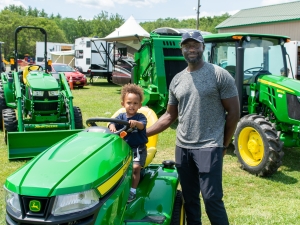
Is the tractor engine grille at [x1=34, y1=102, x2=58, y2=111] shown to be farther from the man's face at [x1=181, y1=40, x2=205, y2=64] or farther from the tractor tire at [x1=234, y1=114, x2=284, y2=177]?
the man's face at [x1=181, y1=40, x2=205, y2=64]

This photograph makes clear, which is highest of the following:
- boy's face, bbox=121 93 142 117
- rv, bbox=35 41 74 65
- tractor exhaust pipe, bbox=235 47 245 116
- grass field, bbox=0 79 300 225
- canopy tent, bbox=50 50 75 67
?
rv, bbox=35 41 74 65

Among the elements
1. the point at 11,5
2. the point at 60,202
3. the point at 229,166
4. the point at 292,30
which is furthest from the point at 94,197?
the point at 11,5

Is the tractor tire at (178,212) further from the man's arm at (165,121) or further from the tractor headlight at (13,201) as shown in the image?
the tractor headlight at (13,201)

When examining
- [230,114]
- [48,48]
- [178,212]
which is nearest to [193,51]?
[230,114]

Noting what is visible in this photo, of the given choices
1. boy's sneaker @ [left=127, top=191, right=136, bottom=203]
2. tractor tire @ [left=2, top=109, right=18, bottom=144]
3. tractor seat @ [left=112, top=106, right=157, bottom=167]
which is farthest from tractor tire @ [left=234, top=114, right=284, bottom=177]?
tractor tire @ [left=2, top=109, right=18, bottom=144]

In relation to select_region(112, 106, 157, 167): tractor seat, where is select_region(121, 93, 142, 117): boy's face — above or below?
above

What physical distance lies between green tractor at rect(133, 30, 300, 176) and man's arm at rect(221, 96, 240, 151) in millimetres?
2408

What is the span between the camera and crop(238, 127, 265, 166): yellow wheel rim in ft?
17.7

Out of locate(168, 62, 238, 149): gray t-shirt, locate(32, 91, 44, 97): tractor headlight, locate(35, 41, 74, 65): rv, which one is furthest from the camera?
locate(35, 41, 74, 65): rv

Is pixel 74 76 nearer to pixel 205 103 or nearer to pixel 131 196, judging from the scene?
pixel 131 196

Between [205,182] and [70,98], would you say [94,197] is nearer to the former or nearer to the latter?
[205,182]

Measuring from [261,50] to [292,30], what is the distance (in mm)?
25183

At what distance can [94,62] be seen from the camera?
2098 cm

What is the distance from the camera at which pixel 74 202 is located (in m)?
1.94
